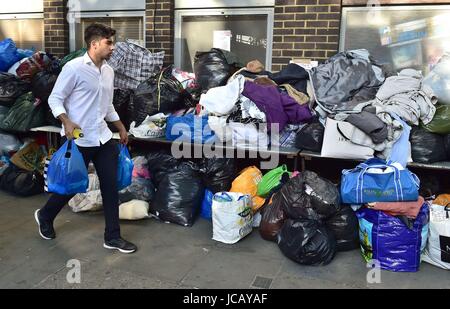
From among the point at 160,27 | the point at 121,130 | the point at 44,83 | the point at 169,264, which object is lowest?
the point at 169,264

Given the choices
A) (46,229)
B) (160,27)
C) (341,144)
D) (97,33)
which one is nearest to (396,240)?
(341,144)

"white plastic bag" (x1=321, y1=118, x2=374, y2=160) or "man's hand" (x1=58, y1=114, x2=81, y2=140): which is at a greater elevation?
"man's hand" (x1=58, y1=114, x2=81, y2=140)

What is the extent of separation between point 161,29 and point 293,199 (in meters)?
3.31

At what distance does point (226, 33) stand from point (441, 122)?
2.93 metres

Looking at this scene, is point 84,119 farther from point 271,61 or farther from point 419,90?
point 419,90

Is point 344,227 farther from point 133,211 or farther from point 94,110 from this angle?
point 94,110

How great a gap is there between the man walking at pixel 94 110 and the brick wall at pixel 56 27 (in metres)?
3.28

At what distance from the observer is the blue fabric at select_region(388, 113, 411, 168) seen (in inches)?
152

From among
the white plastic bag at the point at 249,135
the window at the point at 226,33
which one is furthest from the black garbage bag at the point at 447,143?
the window at the point at 226,33

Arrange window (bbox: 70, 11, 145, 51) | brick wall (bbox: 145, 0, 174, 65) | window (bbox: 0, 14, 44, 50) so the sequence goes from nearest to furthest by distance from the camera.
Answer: brick wall (bbox: 145, 0, 174, 65), window (bbox: 70, 11, 145, 51), window (bbox: 0, 14, 44, 50)

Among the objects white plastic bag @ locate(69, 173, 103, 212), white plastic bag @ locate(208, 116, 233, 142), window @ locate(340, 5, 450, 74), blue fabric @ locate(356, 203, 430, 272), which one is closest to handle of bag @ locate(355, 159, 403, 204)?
blue fabric @ locate(356, 203, 430, 272)

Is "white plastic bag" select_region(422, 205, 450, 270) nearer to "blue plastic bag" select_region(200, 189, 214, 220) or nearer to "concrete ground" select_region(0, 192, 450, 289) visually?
"concrete ground" select_region(0, 192, 450, 289)

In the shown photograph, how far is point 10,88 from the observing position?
5.50 meters

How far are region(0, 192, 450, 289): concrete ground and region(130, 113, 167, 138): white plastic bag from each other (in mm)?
1052
